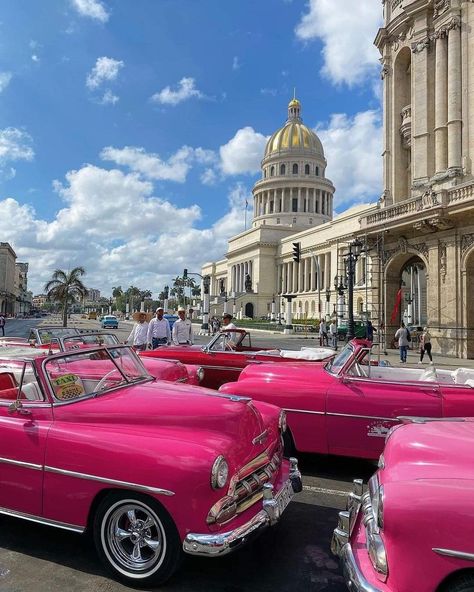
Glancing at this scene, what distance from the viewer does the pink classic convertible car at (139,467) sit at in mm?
3109

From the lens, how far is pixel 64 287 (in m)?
42.8

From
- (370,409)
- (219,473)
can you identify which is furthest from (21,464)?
(370,409)

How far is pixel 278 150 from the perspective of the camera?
102m

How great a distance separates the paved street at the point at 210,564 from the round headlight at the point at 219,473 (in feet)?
2.45

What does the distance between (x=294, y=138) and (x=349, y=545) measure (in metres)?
105

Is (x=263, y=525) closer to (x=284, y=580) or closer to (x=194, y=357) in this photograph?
(x=284, y=580)

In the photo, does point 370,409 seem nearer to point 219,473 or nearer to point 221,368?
point 219,473

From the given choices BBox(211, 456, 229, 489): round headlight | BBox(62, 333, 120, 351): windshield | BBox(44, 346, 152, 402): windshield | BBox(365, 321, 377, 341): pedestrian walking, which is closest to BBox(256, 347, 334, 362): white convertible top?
BBox(62, 333, 120, 351): windshield

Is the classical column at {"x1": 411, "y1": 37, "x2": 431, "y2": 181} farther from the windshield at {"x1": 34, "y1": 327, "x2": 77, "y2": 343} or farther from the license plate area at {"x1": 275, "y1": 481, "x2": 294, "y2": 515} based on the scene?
the license plate area at {"x1": 275, "y1": 481, "x2": 294, "y2": 515}

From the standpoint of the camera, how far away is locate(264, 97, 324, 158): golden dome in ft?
331

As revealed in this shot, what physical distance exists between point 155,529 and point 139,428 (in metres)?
0.69

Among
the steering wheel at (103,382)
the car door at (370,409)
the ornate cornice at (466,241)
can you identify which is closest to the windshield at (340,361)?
the car door at (370,409)

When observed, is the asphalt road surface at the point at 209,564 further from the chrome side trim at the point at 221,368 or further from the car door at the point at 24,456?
the chrome side trim at the point at 221,368

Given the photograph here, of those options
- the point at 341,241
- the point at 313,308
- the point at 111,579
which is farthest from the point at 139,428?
the point at 313,308
